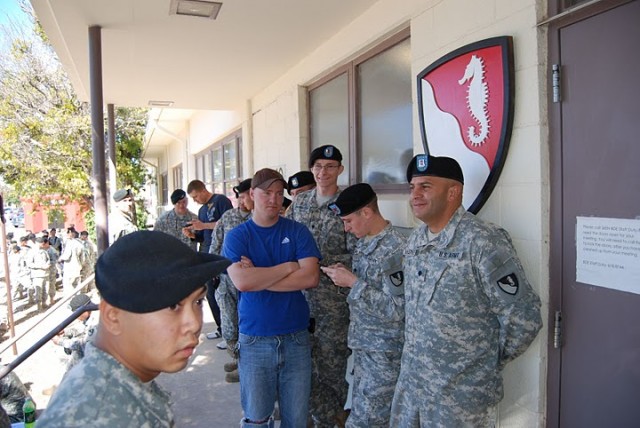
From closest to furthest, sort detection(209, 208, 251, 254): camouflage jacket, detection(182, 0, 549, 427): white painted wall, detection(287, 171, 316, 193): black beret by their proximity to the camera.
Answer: detection(182, 0, 549, 427): white painted wall < detection(287, 171, 316, 193): black beret < detection(209, 208, 251, 254): camouflage jacket

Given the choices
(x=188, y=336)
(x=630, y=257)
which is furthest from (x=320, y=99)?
(x=188, y=336)

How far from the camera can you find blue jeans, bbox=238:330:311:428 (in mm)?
2404

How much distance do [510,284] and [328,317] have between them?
1467 millimetres

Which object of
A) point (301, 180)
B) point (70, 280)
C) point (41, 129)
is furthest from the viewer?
point (41, 129)

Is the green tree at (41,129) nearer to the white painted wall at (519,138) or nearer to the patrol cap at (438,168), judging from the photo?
the white painted wall at (519,138)

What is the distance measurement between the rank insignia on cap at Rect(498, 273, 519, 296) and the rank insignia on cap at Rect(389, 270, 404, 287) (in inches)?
25.5

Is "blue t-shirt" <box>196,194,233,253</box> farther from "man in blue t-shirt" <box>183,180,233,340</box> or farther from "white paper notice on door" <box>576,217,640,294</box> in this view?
"white paper notice on door" <box>576,217,640,294</box>

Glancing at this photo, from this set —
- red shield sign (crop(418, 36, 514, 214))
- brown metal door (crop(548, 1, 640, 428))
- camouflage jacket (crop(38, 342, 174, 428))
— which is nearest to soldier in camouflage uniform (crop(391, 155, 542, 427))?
brown metal door (crop(548, 1, 640, 428))

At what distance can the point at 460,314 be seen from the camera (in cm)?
191

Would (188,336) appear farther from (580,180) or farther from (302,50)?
(302,50)

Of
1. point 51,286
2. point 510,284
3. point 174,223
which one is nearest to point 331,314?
point 510,284

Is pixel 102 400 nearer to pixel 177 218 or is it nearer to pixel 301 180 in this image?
pixel 301 180

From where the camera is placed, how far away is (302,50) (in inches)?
185

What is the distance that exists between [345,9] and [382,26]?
0.39 meters
